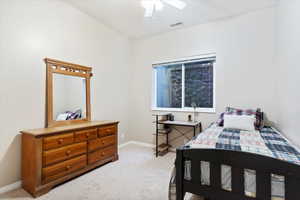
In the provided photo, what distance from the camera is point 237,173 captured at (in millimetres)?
1255

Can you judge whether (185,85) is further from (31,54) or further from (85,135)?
(31,54)

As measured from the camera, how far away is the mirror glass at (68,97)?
2.54m

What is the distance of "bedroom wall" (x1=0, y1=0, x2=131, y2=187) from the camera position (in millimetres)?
2008

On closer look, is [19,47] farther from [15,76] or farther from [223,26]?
[223,26]

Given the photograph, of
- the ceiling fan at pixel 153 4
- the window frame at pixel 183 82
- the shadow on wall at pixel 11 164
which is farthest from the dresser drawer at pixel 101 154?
the ceiling fan at pixel 153 4

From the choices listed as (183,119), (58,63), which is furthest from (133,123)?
(58,63)

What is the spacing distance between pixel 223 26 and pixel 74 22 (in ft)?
9.17

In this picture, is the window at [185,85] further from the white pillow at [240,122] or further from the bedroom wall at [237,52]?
the white pillow at [240,122]

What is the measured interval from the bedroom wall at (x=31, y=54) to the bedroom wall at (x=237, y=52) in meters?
1.61

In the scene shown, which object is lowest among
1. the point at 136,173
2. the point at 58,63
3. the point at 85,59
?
the point at 136,173

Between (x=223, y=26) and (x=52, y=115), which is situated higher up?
(x=223, y=26)

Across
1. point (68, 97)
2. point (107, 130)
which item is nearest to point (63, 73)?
point (68, 97)

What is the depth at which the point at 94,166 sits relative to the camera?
2.60 meters

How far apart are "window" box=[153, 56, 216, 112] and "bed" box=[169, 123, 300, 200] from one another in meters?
1.85
